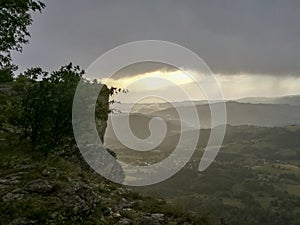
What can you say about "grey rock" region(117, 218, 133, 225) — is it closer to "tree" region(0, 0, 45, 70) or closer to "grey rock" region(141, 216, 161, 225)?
"grey rock" region(141, 216, 161, 225)

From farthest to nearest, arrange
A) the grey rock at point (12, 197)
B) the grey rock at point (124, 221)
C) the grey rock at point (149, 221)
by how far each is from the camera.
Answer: the grey rock at point (149, 221)
the grey rock at point (124, 221)
the grey rock at point (12, 197)

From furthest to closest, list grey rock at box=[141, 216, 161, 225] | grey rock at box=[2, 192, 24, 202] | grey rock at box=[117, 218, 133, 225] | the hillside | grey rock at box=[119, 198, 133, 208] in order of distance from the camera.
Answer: grey rock at box=[119, 198, 133, 208] < grey rock at box=[141, 216, 161, 225] < grey rock at box=[117, 218, 133, 225] < grey rock at box=[2, 192, 24, 202] < the hillside

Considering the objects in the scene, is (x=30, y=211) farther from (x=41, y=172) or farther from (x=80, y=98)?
(x=80, y=98)

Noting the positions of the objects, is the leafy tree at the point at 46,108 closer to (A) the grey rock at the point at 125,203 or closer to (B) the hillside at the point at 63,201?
(B) the hillside at the point at 63,201

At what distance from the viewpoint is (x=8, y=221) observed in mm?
11422

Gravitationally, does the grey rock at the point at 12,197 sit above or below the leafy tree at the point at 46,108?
below

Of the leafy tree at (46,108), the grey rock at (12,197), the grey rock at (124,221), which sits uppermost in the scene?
the leafy tree at (46,108)

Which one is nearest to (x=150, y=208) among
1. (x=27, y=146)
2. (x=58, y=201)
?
(x=58, y=201)

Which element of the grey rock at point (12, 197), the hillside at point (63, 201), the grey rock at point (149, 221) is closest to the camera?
the hillside at point (63, 201)

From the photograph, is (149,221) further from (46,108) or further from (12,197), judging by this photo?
(46,108)

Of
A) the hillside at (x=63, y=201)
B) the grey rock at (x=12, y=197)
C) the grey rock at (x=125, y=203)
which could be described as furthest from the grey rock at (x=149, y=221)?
the grey rock at (x=12, y=197)

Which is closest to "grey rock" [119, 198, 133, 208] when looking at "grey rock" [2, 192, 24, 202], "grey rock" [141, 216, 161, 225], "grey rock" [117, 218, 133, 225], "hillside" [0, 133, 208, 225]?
"hillside" [0, 133, 208, 225]

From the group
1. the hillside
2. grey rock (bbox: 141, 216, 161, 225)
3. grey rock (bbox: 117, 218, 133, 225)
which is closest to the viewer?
the hillside

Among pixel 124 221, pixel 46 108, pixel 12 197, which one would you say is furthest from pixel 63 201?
pixel 46 108
